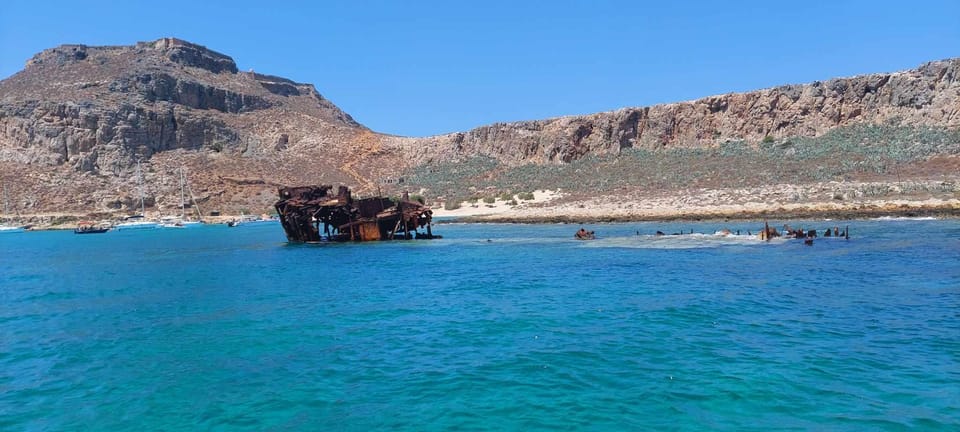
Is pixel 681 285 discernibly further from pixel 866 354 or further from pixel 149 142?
pixel 149 142

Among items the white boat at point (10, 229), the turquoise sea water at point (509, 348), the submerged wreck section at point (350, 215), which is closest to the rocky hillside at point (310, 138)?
the white boat at point (10, 229)

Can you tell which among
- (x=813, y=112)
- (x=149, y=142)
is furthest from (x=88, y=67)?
(x=813, y=112)

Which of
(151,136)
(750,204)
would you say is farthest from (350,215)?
(151,136)

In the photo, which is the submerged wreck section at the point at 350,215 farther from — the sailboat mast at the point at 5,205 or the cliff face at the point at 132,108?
the cliff face at the point at 132,108

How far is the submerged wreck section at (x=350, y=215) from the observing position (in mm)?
36438

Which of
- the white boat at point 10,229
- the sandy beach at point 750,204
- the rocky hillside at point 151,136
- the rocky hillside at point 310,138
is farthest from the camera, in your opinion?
the rocky hillside at point 151,136

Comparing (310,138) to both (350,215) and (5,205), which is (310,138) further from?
(350,215)

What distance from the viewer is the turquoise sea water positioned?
7.21 metres

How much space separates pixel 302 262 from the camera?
26.4 m

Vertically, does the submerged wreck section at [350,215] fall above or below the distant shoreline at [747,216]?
above

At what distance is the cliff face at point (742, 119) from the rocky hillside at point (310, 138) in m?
0.14

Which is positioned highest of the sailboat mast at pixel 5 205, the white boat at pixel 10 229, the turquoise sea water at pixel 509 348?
the sailboat mast at pixel 5 205

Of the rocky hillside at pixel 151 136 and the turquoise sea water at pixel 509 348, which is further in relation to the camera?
the rocky hillside at pixel 151 136

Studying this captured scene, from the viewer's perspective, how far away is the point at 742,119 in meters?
66.9
